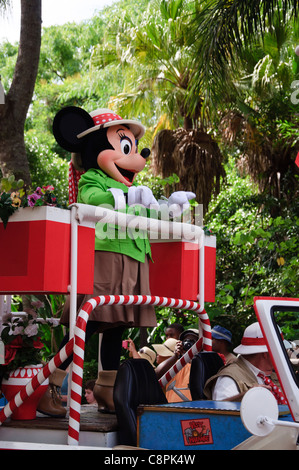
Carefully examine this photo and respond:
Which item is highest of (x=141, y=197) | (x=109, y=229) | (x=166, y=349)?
(x=141, y=197)

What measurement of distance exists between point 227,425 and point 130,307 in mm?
1272

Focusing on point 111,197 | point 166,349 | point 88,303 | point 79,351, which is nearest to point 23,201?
point 111,197

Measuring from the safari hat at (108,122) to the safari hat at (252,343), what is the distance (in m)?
1.69

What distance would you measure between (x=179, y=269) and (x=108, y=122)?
115cm

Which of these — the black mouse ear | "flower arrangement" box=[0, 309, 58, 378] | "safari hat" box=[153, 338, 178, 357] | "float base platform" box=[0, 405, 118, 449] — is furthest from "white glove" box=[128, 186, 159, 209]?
"safari hat" box=[153, 338, 178, 357]

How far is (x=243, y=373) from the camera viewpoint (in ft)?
14.2

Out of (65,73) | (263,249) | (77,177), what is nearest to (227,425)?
(77,177)

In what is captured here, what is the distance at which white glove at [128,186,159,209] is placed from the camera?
4.54 metres

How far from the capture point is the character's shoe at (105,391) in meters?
4.39

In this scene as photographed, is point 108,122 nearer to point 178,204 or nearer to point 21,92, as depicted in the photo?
point 178,204

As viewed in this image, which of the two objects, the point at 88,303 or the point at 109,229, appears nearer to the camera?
the point at 88,303

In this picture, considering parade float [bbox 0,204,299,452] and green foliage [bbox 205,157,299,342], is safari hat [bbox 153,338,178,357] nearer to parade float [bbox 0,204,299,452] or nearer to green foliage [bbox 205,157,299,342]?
green foliage [bbox 205,157,299,342]

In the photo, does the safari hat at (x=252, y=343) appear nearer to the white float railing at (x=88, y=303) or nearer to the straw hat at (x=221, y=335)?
the white float railing at (x=88, y=303)

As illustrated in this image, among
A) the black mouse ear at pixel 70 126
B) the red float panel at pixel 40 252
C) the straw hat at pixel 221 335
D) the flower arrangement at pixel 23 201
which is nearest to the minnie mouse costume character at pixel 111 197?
the black mouse ear at pixel 70 126
